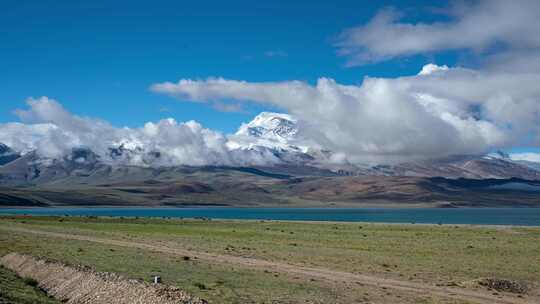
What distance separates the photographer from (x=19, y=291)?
29.9m

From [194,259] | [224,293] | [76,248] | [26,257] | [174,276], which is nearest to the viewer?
[224,293]

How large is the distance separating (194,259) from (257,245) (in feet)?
55.9

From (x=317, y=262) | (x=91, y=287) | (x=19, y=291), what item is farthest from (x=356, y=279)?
(x=19, y=291)

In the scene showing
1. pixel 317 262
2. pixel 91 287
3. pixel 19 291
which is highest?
pixel 317 262

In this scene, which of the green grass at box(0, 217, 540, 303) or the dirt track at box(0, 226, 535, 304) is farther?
the dirt track at box(0, 226, 535, 304)

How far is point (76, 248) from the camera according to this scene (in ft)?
174

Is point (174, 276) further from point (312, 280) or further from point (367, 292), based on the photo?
point (367, 292)

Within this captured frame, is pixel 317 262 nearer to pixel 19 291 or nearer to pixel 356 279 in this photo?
pixel 356 279

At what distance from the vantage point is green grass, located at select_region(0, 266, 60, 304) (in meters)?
26.4

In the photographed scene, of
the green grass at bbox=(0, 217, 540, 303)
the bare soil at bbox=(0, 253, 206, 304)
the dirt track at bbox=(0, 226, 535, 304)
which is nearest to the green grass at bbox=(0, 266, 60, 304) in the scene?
the bare soil at bbox=(0, 253, 206, 304)

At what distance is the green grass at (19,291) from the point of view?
1038 inches

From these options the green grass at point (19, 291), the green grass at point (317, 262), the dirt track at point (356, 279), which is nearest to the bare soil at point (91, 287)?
the green grass at point (19, 291)

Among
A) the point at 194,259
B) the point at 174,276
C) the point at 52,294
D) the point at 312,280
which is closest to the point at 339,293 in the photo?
the point at 312,280

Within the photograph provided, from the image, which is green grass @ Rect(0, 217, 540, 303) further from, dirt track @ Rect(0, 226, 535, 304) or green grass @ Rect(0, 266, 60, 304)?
green grass @ Rect(0, 266, 60, 304)
